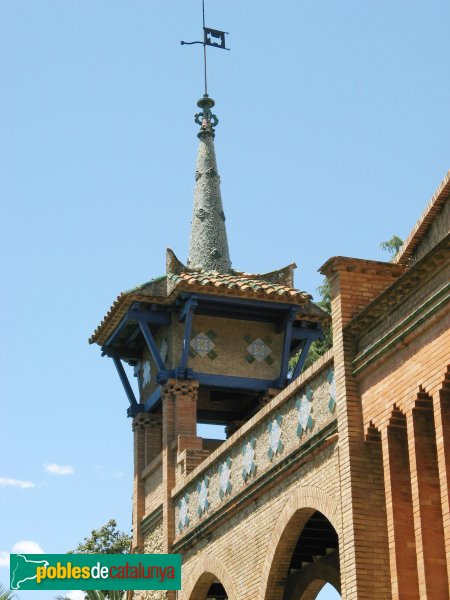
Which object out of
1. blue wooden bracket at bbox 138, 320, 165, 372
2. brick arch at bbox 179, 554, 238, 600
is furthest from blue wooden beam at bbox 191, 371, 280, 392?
brick arch at bbox 179, 554, 238, 600

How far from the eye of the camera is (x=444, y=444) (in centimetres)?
1213

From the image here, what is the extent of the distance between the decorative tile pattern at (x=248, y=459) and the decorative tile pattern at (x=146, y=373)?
20.9ft

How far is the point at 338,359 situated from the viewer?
47.6 ft

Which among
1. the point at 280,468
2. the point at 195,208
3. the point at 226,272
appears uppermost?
the point at 195,208

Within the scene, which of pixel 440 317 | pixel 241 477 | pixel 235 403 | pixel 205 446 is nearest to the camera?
pixel 440 317

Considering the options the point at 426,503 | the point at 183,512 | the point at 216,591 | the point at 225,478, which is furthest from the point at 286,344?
the point at 426,503

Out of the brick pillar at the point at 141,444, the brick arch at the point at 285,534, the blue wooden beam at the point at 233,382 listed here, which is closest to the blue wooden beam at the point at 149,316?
the blue wooden beam at the point at 233,382

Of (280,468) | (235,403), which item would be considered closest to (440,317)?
(280,468)

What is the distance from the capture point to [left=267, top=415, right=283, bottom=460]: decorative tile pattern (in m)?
16.6

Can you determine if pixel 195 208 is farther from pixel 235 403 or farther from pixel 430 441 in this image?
pixel 430 441

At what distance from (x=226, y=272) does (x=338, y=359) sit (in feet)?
32.3

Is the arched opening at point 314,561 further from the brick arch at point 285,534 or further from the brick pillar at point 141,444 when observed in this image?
the brick pillar at point 141,444

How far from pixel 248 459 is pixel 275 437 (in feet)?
3.75

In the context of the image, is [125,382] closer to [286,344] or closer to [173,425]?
[173,425]
